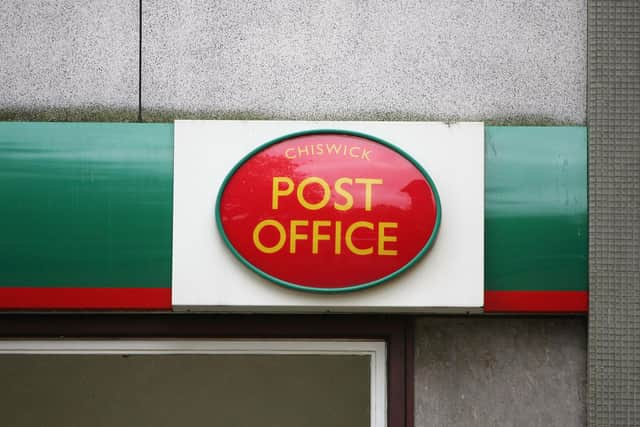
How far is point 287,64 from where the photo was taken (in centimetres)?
374

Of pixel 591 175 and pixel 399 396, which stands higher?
pixel 591 175

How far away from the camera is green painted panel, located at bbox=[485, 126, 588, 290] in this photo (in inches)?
137

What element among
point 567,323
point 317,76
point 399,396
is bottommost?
point 399,396

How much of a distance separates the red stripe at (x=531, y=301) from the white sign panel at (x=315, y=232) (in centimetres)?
14

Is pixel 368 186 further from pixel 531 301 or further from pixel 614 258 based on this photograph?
pixel 614 258

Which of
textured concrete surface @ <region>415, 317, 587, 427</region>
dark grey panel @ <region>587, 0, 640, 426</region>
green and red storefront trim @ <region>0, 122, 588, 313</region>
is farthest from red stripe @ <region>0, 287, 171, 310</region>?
dark grey panel @ <region>587, 0, 640, 426</region>

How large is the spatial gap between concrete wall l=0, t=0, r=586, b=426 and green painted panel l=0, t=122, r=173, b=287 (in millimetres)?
394

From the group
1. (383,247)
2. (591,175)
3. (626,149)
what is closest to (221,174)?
(383,247)

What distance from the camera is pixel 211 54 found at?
373cm

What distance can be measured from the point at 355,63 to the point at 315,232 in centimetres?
103

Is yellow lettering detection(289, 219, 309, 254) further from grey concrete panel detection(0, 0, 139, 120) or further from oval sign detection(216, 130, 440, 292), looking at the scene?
grey concrete panel detection(0, 0, 139, 120)

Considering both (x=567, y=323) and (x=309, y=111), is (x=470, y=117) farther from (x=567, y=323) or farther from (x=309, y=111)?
(x=567, y=323)

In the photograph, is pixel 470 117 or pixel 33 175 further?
pixel 470 117

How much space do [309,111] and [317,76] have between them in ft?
0.67
